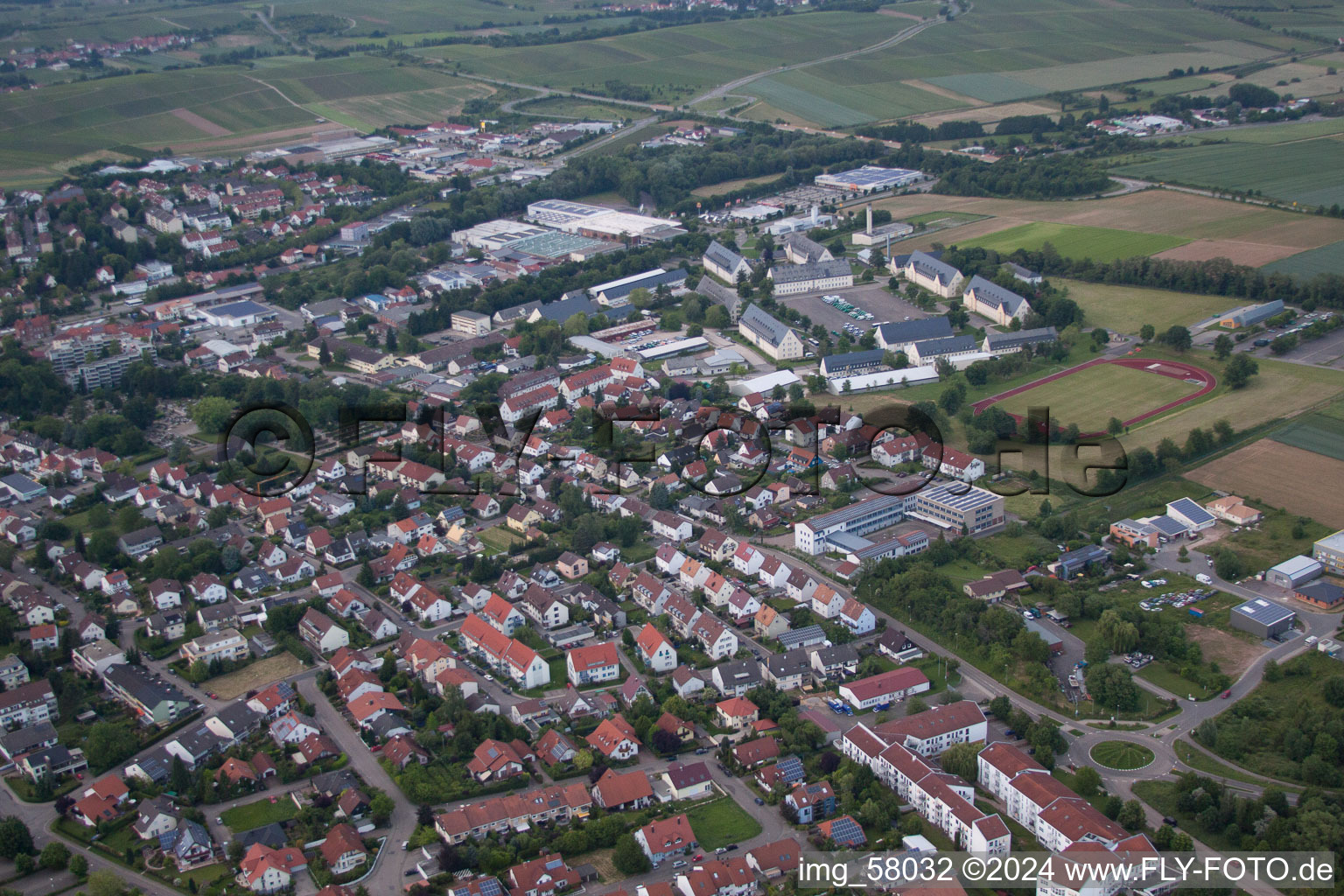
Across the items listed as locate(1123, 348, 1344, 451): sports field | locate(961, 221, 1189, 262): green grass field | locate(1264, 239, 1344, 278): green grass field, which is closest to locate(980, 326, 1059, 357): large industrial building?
locate(1123, 348, 1344, 451): sports field

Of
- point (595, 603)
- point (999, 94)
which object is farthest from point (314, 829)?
point (999, 94)

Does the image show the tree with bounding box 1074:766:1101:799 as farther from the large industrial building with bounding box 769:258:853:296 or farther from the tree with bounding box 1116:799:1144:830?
the large industrial building with bounding box 769:258:853:296

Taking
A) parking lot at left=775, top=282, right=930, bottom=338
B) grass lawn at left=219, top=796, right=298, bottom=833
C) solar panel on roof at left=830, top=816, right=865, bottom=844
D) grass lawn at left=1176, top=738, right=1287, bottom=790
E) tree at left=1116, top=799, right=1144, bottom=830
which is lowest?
grass lawn at left=219, top=796, right=298, bottom=833

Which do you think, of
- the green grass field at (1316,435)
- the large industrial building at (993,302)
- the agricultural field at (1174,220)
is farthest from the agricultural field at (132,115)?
the green grass field at (1316,435)

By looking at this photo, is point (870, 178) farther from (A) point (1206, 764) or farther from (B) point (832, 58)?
(A) point (1206, 764)

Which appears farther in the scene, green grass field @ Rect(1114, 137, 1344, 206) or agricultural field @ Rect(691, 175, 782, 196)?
agricultural field @ Rect(691, 175, 782, 196)

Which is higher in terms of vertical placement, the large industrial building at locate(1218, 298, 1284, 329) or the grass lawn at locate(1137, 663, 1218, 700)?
the large industrial building at locate(1218, 298, 1284, 329)
